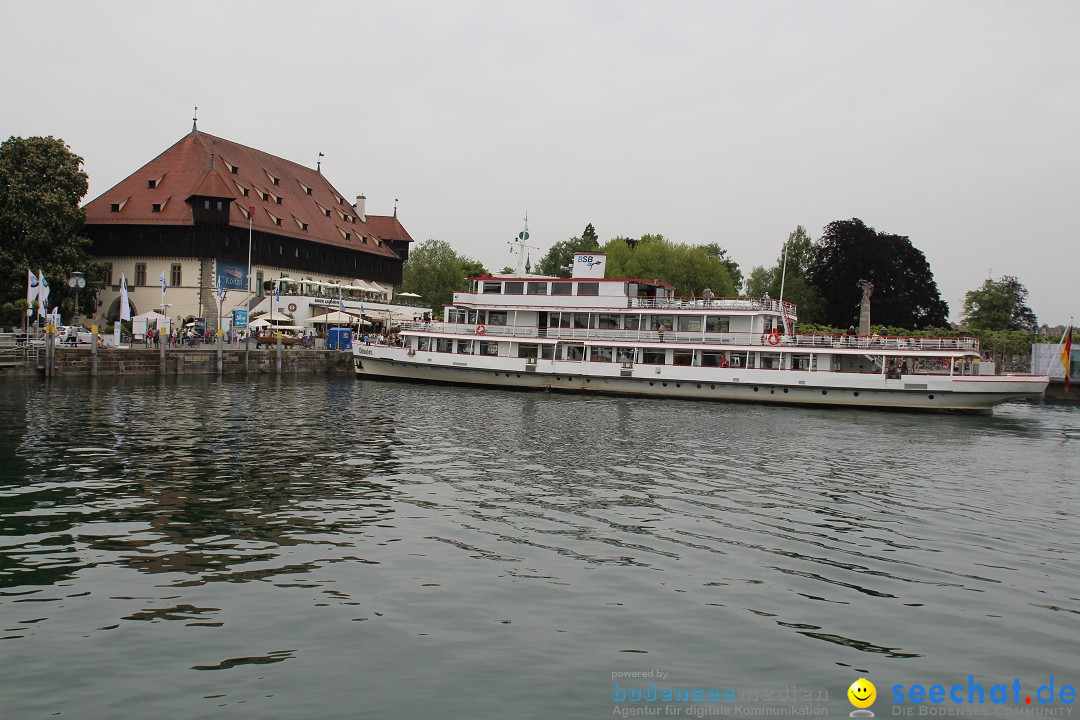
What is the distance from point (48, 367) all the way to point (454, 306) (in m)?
21.1

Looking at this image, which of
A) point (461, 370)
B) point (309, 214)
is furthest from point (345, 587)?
point (309, 214)

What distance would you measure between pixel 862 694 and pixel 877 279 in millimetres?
75095

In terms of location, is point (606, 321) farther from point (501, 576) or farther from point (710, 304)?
point (501, 576)

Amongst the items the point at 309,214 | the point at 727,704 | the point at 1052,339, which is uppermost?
the point at 309,214

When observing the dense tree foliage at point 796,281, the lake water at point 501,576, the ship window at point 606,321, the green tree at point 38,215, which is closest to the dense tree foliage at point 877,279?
the dense tree foliage at point 796,281

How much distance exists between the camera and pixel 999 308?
90625mm

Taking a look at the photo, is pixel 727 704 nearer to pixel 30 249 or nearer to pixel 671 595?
pixel 671 595

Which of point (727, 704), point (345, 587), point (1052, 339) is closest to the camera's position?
point (727, 704)

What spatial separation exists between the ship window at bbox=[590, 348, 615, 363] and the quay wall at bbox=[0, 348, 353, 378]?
717 inches

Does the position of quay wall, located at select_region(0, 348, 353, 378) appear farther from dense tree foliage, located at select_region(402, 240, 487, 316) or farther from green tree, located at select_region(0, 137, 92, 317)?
dense tree foliage, located at select_region(402, 240, 487, 316)

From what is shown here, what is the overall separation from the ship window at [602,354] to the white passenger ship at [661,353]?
0.09 m

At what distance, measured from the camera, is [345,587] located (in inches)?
429

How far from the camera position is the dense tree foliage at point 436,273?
101 meters

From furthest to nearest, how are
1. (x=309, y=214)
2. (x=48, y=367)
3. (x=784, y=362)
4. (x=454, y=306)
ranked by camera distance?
(x=309, y=214) → (x=454, y=306) → (x=784, y=362) → (x=48, y=367)
